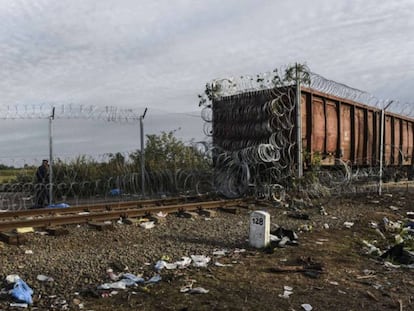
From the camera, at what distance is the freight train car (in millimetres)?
12234

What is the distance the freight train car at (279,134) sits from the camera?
12234 millimetres

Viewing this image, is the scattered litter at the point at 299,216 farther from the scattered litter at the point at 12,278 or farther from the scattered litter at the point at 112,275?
the scattered litter at the point at 12,278

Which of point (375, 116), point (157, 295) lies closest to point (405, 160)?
point (375, 116)

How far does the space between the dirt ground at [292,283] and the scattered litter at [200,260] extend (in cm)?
17

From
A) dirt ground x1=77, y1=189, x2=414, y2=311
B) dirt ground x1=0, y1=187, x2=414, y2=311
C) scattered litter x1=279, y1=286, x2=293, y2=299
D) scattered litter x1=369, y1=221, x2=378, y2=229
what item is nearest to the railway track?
dirt ground x1=0, y1=187, x2=414, y2=311

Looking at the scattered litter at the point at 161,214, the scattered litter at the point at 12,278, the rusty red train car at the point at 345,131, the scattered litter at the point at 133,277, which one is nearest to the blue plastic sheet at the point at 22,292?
the scattered litter at the point at 12,278

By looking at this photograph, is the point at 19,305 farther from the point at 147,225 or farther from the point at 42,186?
the point at 42,186

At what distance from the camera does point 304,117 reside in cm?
1252

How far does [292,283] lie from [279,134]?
307 inches

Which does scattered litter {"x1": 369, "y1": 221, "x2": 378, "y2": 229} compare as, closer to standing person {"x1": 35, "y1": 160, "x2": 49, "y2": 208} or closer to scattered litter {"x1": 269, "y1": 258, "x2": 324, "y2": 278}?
scattered litter {"x1": 269, "y1": 258, "x2": 324, "y2": 278}

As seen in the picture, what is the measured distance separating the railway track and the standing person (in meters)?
3.05

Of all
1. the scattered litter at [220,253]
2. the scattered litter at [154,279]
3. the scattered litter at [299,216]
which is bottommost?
the scattered litter at [154,279]

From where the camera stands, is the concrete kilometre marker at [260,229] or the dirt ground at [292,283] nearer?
the dirt ground at [292,283]

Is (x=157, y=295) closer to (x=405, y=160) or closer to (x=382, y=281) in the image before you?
(x=382, y=281)
